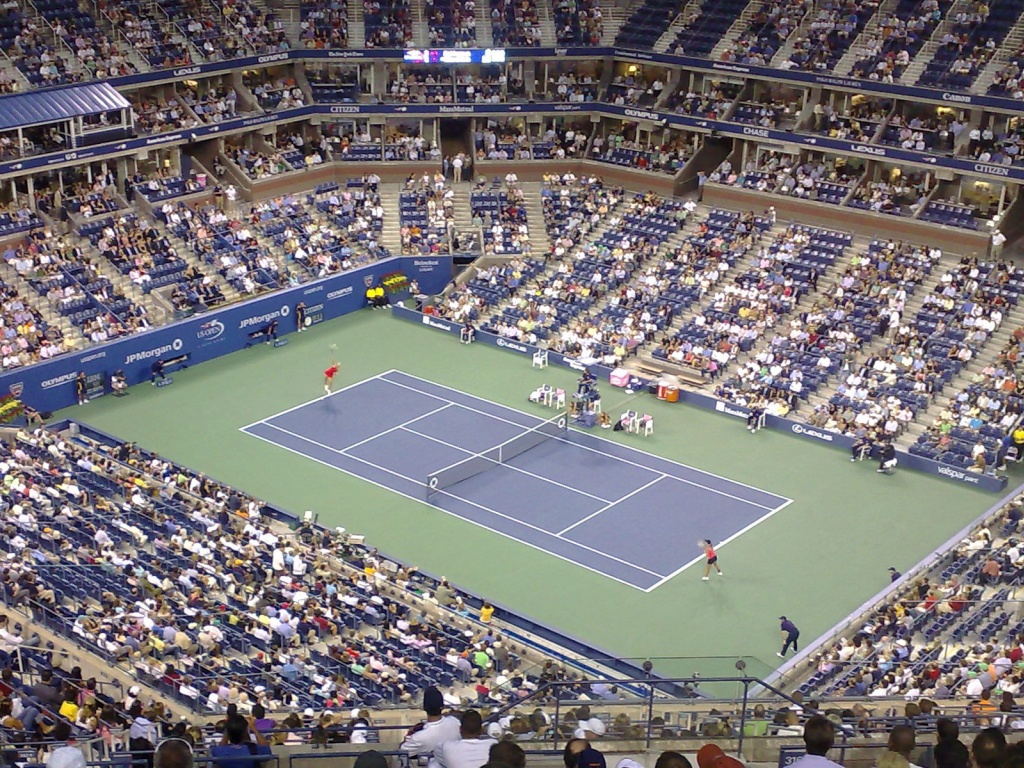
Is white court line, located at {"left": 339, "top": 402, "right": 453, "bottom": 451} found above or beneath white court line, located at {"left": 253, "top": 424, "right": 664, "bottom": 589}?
above

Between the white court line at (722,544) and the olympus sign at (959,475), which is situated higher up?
the olympus sign at (959,475)

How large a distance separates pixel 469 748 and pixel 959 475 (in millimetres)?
33054

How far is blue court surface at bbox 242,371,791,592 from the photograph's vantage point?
39.1 m

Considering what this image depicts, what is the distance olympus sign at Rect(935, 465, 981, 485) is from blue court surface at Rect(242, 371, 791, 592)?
5237 millimetres

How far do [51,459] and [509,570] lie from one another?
13.7m

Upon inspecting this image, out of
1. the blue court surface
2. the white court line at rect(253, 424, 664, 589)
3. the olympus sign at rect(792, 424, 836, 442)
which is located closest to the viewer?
the white court line at rect(253, 424, 664, 589)

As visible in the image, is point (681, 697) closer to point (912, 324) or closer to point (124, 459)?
point (124, 459)

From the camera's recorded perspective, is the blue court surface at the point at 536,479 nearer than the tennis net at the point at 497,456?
Yes

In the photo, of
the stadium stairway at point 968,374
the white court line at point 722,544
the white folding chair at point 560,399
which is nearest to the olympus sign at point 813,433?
the stadium stairway at point 968,374

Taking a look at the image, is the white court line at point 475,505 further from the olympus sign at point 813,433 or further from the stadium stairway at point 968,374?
the stadium stairway at point 968,374

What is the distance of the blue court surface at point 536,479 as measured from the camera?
128 ft

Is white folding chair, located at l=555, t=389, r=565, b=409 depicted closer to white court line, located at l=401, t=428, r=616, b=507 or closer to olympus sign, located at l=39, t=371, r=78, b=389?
white court line, located at l=401, t=428, r=616, b=507

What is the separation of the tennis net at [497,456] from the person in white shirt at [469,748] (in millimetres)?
28640

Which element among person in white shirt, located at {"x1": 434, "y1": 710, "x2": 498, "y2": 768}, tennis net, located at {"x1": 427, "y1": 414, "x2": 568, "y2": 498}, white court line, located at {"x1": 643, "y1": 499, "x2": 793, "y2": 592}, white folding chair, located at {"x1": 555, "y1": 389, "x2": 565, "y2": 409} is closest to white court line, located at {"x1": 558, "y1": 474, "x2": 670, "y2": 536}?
white court line, located at {"x1": 643, "y1": 499, "x2": 793, "y2": 592}
